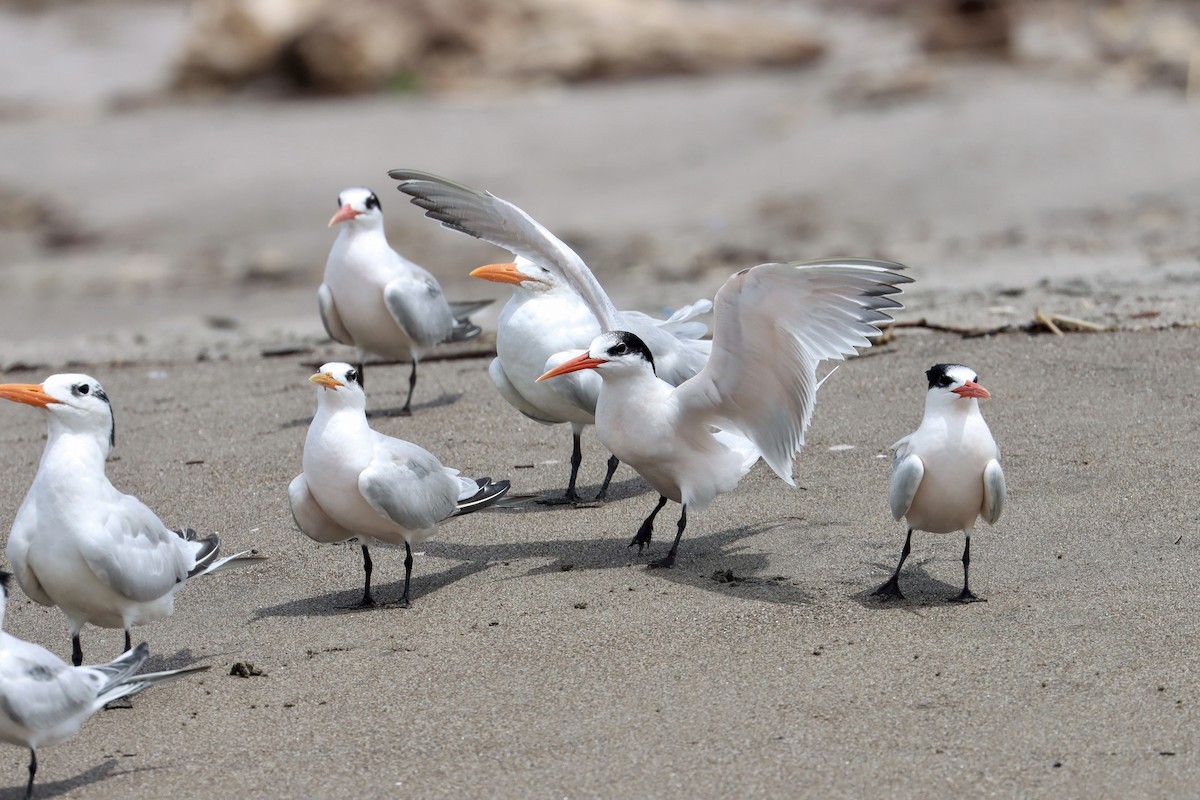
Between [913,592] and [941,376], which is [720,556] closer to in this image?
[913,592]

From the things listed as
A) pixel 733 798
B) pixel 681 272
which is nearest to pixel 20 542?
pixel 733 798

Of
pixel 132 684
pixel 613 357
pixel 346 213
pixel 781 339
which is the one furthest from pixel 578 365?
pixel 346 213

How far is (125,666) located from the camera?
403 centimetres

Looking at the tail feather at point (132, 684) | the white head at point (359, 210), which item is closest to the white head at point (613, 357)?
the tail feather at point (132, 684)

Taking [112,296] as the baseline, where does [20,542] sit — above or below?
above

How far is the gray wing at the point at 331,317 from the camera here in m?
7.81

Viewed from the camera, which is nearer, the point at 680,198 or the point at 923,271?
the point at 923,271

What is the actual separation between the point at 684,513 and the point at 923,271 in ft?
19.3

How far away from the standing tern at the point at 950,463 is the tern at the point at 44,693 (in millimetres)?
2345

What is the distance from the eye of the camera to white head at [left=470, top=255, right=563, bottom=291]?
6.43 metres

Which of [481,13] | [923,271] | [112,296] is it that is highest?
[481,13]

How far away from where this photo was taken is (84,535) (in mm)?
4332

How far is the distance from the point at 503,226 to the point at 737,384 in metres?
1.36

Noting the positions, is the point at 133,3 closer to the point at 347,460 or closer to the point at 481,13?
the point at 481,13
